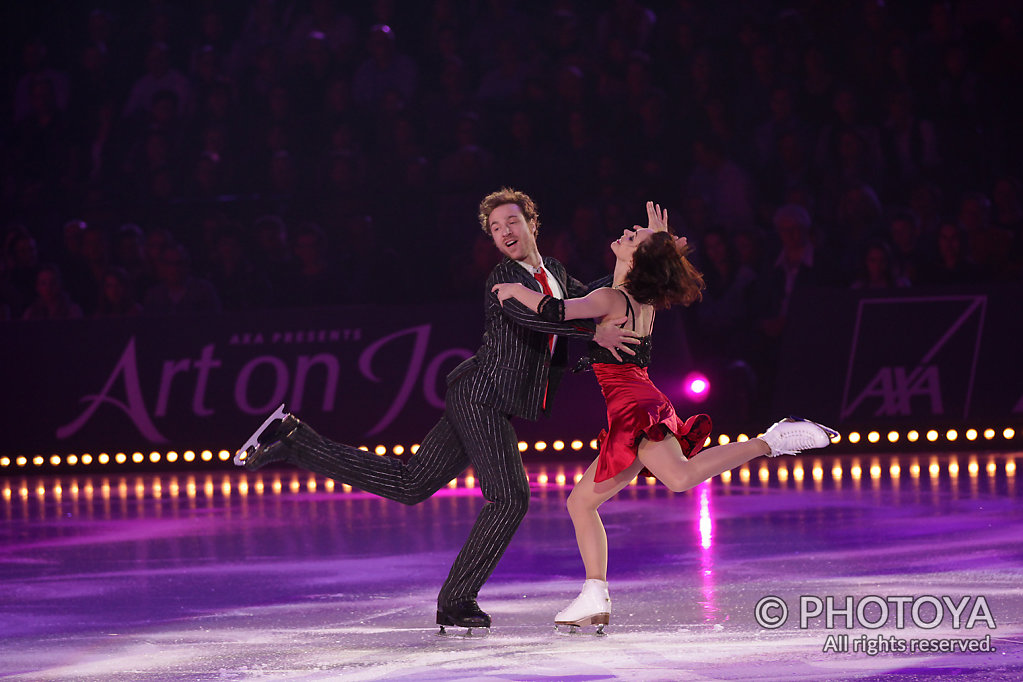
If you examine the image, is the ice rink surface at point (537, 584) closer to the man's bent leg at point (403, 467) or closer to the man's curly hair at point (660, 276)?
the man's bent leg at point (403, 467)

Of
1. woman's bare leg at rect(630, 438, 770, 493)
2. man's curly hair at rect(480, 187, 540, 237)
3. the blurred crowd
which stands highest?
the blurred crowd

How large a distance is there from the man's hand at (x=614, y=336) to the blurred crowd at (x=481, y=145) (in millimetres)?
5829

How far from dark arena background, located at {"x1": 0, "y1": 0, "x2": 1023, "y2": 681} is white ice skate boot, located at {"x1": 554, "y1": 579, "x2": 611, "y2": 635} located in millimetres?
68

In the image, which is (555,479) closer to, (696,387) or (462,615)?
(696,387)

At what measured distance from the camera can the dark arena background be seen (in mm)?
4289

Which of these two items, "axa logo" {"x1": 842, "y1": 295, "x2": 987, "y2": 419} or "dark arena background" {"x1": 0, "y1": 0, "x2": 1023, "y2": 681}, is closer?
"dark arena background" {"x1": 0, "y1": 0, "x2": 1023, "y2": 681}

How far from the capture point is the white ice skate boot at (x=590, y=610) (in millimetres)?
3947

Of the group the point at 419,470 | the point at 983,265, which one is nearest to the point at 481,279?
the point at 983,265

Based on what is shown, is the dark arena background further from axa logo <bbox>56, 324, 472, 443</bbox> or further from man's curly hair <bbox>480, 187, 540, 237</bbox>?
man's curly hair <bbox>480, 187, 540, 237</bbox>

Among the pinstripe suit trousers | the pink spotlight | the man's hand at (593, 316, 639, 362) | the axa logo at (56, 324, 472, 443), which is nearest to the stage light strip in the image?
the axa logo at (56, 324, 472, 443)

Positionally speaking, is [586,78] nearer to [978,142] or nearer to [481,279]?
[481,279]

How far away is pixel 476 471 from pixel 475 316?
527 cm

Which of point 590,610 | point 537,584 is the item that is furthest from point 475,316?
point 590,610

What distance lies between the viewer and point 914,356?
352 inches
